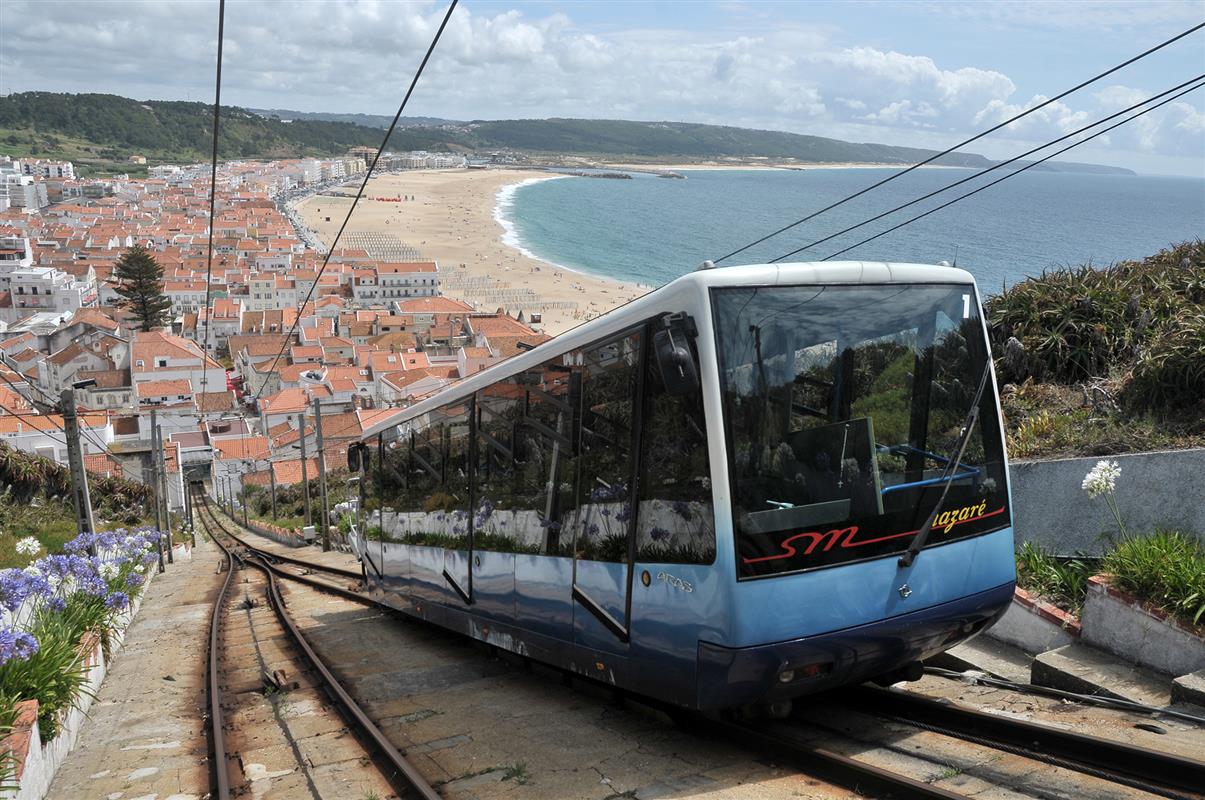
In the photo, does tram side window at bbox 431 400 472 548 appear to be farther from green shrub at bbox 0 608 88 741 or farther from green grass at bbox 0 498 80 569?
green grass at bbox 0 498 80 569

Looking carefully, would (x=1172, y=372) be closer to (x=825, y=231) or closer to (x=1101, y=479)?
(x=1101, y=479)

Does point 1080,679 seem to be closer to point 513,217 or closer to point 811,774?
point 811,774

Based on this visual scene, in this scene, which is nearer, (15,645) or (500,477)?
(15,645)

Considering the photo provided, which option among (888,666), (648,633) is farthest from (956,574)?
(648,633)

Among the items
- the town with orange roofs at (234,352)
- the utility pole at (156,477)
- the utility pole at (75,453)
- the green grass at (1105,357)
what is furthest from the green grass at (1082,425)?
the town with orange roofs at (234,352)

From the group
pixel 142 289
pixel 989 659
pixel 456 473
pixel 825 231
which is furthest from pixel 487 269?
pixel 989 659

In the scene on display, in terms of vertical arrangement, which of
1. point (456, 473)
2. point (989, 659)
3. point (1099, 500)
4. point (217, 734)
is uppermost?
point (1099, 500)

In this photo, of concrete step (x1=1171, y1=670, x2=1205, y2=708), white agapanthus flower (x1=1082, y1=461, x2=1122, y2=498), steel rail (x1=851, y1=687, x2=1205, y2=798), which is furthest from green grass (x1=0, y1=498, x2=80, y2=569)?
concrete step (x1=1171, y1=670, x2=1205, y2=708)
